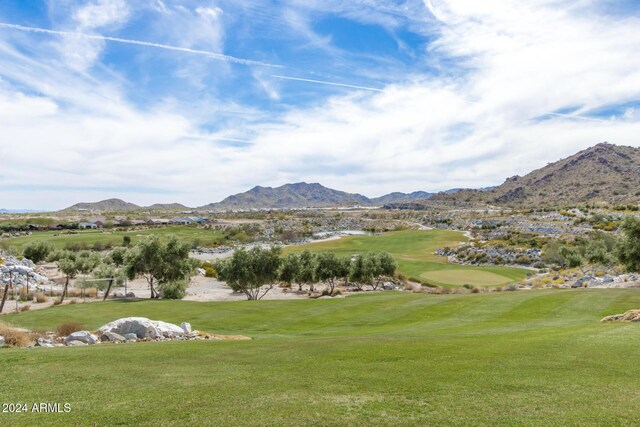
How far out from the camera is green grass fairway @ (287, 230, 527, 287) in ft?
179

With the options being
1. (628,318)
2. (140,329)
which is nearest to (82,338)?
(140,329)

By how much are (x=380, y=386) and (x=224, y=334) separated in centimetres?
1284

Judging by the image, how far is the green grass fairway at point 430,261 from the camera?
54531mm

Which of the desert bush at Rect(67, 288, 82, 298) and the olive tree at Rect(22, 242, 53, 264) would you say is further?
the olive tree at Rect(22, 242, 53, 264)

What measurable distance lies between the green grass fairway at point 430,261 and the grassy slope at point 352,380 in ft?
124

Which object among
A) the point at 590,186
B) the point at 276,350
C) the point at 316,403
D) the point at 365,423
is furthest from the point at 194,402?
the point at 590,186

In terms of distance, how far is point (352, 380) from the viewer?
995cm

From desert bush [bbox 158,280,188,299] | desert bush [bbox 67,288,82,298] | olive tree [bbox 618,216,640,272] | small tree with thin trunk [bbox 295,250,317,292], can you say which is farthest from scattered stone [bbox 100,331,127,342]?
olive tree [bbox 618,216,640,272]

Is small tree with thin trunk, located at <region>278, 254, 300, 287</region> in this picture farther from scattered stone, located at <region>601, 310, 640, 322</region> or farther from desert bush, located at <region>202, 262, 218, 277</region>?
scattered stone, located at <region>601, 310, 640, 322</region>

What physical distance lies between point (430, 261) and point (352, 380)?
6463 cm

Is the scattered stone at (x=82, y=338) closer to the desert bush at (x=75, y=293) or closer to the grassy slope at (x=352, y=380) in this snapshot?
the grassy slope at (x=352, y=380)

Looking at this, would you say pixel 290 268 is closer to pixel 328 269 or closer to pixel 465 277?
pixel 328 269

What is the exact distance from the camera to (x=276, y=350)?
13.9 metres

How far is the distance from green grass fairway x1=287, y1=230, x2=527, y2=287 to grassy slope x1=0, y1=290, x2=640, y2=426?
37.7 metres
